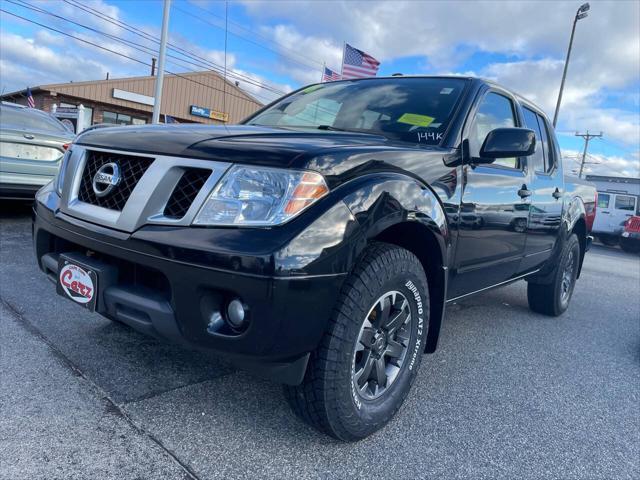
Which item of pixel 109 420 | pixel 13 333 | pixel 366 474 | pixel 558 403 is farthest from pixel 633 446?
pixel 13 333

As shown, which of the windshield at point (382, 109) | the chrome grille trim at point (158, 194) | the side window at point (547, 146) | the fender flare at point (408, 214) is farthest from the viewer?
the side window at point (547, 146)

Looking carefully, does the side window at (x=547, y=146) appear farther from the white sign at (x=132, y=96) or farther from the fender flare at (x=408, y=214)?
the white sign at (x=132, y=96)

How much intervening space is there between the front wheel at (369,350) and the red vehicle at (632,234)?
15684 millimetres

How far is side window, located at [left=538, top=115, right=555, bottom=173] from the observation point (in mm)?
4066

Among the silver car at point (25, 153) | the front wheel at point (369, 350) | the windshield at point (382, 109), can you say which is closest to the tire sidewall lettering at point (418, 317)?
the front wheel at point (369, 350)

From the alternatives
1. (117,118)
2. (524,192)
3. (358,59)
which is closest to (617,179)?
(358,59)

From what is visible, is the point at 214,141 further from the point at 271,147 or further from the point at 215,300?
the point at 215,300

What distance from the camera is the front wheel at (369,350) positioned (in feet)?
6.02

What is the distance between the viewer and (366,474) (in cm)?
189

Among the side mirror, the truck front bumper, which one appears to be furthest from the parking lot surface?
the side mirror

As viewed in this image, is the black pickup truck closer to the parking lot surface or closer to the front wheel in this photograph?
the front wheel

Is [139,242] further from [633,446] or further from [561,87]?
[561,87]

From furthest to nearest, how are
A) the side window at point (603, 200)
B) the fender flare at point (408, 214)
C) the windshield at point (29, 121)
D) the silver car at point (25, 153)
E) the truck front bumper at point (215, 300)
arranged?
1. the side window at point (603, 200)
2. the windshield at point (29, 121)
3. the silver car at point (25, 153)
4. the fender flare at point (408, 214)
5. the truck front bumper at point (215, 300)

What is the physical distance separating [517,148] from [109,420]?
2.33 m
